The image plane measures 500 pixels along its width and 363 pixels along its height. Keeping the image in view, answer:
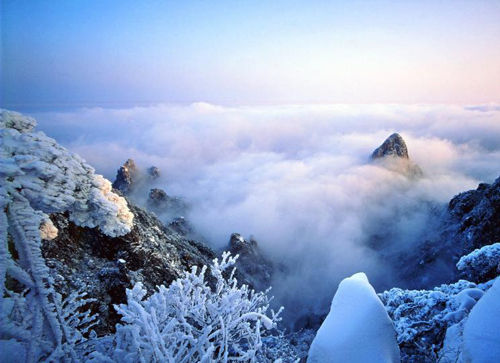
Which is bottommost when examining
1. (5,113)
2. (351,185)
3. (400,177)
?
(351,185)

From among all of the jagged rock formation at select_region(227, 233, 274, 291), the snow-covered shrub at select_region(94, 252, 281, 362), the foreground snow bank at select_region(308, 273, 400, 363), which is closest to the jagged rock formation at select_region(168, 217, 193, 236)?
the jagged rock formation at select_region(227, 233, 274, 291)

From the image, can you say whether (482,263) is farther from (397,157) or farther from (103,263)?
(397,157)

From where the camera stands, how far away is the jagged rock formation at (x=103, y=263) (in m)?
9.08

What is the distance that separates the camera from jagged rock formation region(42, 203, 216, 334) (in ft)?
29.8

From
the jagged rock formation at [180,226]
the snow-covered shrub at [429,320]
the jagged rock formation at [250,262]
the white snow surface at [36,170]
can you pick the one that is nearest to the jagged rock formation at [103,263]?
the white snow surface at [36,170]

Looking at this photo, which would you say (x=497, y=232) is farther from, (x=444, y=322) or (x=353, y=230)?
(x=353, y=230)

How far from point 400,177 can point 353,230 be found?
130 ft

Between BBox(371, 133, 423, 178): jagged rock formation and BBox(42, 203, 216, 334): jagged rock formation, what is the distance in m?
116

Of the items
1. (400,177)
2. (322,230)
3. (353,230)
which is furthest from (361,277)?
(400,177)

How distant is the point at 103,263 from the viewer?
1045cm

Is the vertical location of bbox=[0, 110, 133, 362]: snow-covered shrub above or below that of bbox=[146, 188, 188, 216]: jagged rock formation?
above

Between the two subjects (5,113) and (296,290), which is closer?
(5,113)

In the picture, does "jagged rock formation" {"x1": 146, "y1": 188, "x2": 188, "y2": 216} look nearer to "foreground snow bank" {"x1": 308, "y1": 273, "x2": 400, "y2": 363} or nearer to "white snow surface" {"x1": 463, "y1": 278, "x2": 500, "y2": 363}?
"foreground snow bank" {"x1": 308, "y1": 273, "x2": 400, "y2": 363}

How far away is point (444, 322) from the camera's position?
6.49 metres
